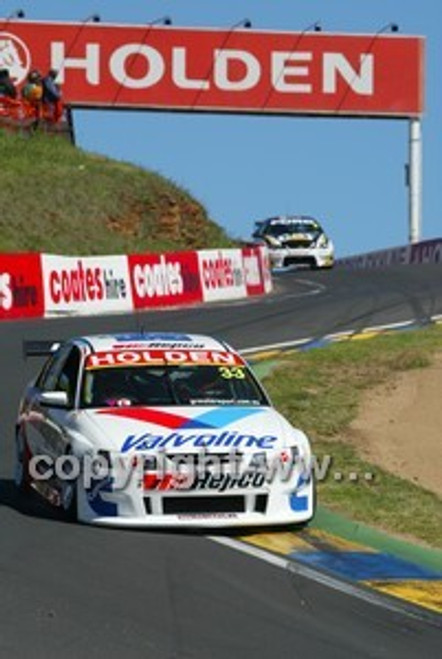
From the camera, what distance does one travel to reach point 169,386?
1223cm

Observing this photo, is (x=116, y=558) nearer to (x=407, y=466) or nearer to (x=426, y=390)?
(x=407, y=466)

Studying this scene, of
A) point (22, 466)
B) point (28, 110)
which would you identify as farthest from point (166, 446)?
point (28, 110)

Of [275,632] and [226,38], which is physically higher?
[226,38]

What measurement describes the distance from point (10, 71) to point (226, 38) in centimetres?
765

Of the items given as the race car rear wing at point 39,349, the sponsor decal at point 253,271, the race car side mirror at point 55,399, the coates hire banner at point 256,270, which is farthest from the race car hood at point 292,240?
the race car side mirror at point 55,399

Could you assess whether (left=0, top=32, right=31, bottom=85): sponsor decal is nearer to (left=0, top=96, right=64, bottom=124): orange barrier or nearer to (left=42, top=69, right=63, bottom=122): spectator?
(left=42, top=69, right=63, bottom=122): spectator

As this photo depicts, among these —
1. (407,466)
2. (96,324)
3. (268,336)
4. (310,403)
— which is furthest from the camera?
(96,324)

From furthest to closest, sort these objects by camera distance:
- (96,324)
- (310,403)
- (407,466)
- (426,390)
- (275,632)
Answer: (96,324) → (426,390) → (310,403) → (407,466) → (275,632)

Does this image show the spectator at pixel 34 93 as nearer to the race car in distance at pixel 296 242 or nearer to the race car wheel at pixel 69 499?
the race car in distance at pixel 296 242

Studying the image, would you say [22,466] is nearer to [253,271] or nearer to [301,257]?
[253,271]

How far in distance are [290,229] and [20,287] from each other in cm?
1754

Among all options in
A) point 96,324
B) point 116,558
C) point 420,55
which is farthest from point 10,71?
point 116,558

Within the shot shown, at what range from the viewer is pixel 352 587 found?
962 centimetres

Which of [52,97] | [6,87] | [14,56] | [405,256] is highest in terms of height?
[14,56]
